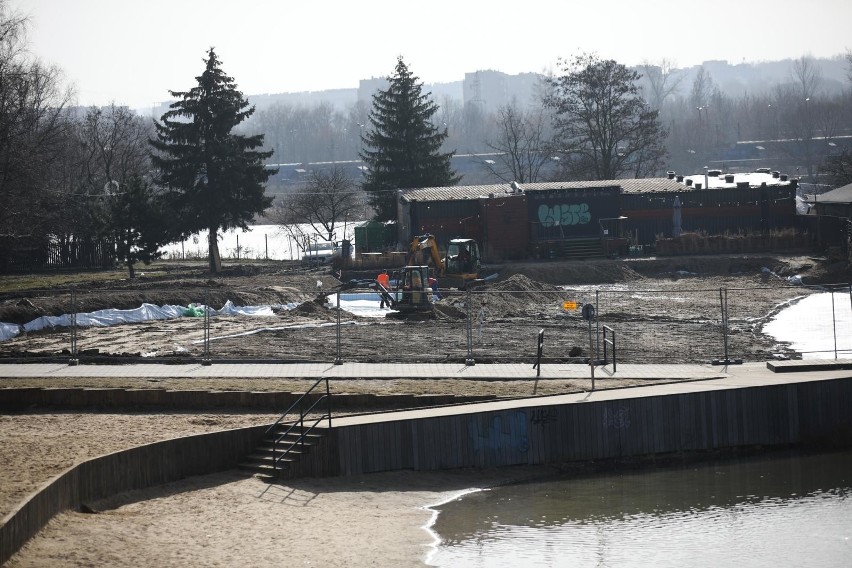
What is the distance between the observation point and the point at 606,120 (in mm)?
81875

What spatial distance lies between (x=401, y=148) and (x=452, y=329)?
38.3 metres

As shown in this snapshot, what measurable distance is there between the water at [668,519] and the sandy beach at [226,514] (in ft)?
3.00

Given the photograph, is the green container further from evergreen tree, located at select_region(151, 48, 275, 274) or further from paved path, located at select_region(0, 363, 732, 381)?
paved path, located at select_region(0, 363, 732, 381)

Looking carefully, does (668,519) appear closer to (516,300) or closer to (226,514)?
(226,514)

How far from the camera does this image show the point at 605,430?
23500mm

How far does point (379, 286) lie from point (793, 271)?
22048mm

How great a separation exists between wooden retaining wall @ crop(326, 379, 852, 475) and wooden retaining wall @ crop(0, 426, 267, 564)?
6.55 ft

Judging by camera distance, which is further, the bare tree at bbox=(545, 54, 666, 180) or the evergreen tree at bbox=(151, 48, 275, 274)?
the bare tree at bbox=(545, 54, 666, 180)

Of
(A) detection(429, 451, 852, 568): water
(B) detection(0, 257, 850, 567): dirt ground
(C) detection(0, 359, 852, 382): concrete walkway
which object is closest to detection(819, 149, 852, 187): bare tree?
(B) detection(0, 257, 850, 567): dirt ground

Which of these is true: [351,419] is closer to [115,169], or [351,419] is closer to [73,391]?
[73,391]

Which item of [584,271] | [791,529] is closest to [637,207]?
[584,271]

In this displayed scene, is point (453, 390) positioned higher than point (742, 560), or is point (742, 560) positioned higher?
point (453, 390)

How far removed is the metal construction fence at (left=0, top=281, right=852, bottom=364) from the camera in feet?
102

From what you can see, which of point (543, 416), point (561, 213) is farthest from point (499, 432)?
point (561, 213)
